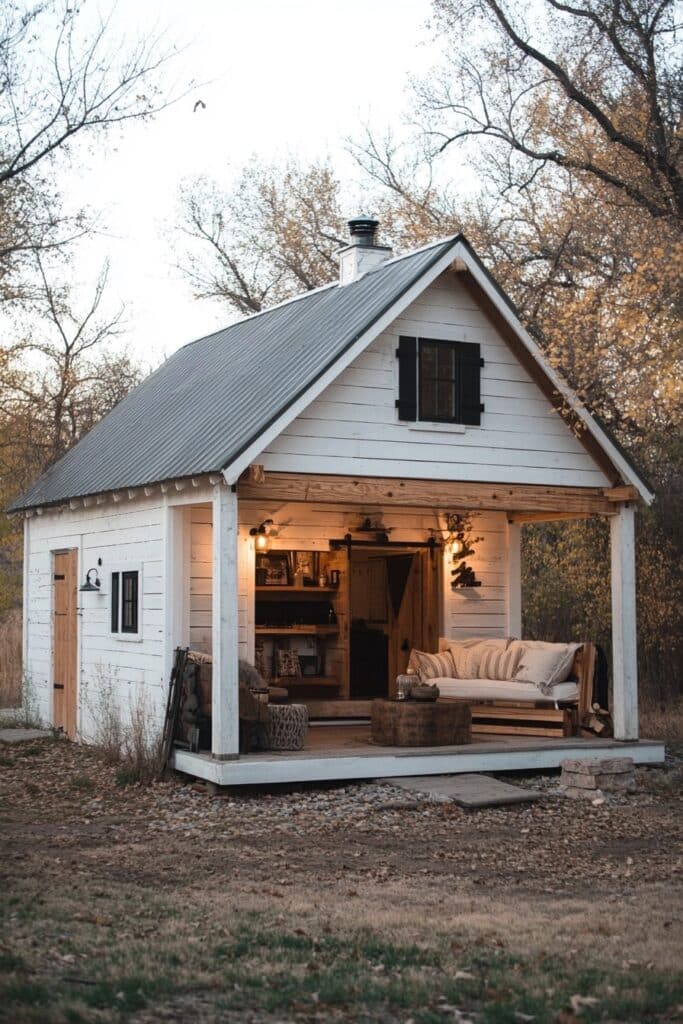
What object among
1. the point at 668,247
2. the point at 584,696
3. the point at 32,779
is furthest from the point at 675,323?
the point at 32,779

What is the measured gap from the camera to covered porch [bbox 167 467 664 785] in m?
13.0

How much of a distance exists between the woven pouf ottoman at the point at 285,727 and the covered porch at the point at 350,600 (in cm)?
16

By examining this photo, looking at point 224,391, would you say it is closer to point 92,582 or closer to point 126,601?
point 126,601

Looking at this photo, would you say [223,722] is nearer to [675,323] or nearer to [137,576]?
[137,576]

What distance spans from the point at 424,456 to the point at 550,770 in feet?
11.4

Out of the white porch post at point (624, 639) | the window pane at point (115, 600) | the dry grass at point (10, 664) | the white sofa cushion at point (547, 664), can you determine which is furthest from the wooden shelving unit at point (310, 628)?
the dry grass at point (10, 664)

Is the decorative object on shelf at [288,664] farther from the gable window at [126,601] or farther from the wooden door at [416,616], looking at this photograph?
the gable window at [126,601]

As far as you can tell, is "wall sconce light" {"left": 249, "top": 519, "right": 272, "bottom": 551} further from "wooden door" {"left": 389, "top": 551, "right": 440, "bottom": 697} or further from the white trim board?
the white trim board

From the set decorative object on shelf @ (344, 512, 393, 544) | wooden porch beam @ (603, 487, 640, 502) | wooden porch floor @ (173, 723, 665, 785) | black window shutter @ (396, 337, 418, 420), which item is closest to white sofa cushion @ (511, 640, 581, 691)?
wooden porch floor @ (173, 723, 665, 785)

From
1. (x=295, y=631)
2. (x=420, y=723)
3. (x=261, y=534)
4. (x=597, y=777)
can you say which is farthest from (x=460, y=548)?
(x=597, y=777)

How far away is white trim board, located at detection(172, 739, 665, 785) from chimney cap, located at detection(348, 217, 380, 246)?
616 cm

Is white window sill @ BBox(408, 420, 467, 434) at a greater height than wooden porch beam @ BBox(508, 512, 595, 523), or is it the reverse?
white window sill @ BBox(408, 420, 467, 434)

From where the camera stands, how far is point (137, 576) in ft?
49.9

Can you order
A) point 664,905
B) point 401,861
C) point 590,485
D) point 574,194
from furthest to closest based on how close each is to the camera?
point 574,194, point 590,485, point 401,861, point 664,905
